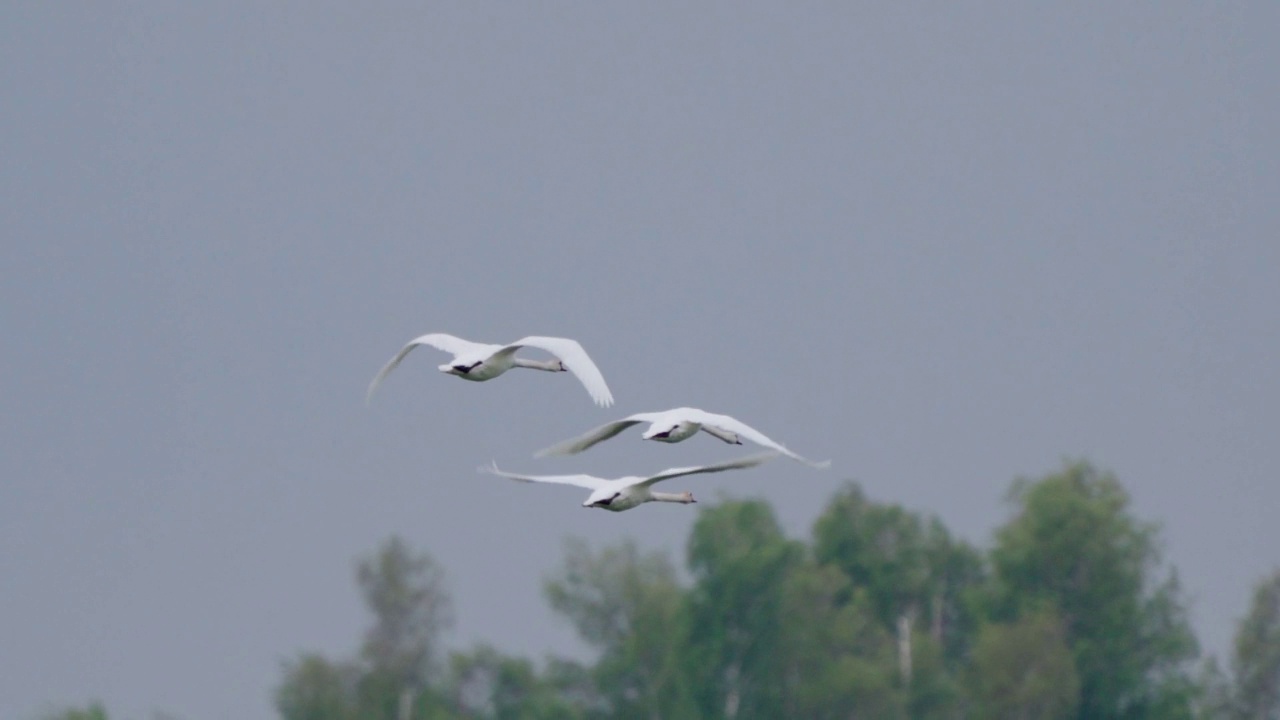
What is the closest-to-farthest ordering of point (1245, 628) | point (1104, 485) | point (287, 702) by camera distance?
point (287, 702), point (1245, 628), point (1104, 485)

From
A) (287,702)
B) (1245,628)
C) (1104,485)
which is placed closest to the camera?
(287,702)

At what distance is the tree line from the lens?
54750mm

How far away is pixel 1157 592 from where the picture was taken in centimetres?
6106

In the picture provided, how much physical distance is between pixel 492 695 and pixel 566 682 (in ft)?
5.21

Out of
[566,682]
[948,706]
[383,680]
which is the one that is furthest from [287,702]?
[948,706]

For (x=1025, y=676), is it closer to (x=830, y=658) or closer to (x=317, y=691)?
(x=830, y=658)

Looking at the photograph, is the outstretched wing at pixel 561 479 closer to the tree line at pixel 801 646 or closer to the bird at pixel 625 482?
the bird at pixel 625 482

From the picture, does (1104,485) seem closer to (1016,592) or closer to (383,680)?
(1016,592)

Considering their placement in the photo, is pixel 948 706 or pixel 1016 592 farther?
pixel 1016 592

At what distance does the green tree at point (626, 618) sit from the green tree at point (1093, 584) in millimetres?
8359

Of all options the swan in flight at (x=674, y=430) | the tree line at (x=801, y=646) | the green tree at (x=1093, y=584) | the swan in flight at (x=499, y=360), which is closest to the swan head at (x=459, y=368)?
the swan in flight at (x=499, y=360)

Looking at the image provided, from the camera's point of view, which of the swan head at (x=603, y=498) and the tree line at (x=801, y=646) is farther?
the tree line at (x=801, y=646)

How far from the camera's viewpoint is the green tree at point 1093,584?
193 ft

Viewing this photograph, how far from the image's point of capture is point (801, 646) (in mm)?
55531
